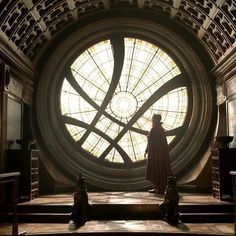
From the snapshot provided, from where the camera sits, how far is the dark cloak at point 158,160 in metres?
9.12

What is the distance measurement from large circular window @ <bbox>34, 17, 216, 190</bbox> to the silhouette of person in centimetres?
153

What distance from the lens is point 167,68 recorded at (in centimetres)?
1147

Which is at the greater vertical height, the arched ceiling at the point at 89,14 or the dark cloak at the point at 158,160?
the arched ceiling at the point at 89,14

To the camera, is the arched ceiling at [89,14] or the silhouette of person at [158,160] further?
the silhouette of person at [158,160]

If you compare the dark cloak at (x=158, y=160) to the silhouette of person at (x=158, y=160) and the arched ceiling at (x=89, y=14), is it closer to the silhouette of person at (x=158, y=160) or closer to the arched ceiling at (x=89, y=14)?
the silhouette of person at (x=158, y=160)

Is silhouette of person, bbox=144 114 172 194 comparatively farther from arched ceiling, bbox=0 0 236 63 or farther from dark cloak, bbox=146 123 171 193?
arched ceiling, bbox=0 0 236 63

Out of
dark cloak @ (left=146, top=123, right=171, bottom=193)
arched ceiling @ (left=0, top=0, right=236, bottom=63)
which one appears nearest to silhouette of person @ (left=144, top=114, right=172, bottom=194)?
dark cloak @ (left=146, top=123, right=171, bottom=193)

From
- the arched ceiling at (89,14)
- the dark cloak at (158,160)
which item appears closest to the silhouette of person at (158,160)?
the dark cloak at (158,160)

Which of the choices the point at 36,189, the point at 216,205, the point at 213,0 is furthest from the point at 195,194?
the point at 213,0

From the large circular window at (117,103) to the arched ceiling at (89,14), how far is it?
400mm

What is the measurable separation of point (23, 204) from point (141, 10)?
5747 mm

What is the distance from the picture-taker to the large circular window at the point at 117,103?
1073cm

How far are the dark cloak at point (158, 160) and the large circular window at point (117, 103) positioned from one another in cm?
153

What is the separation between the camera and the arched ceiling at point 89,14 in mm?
8414
